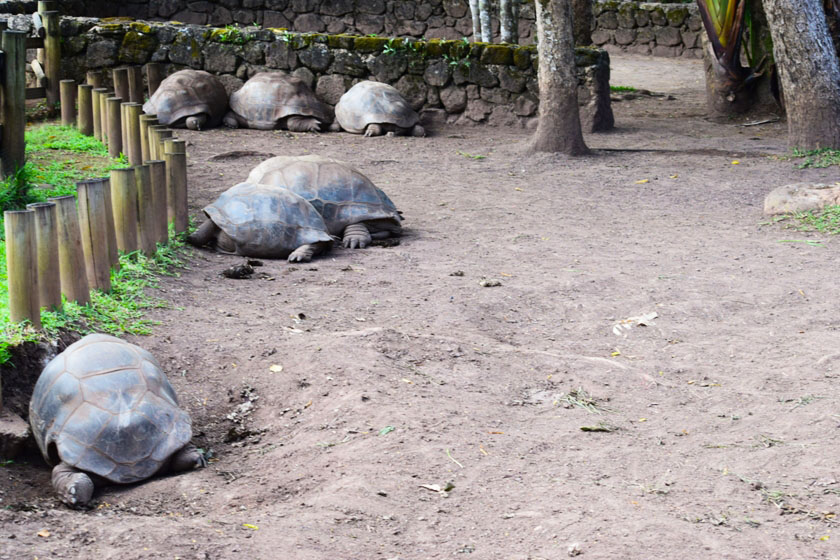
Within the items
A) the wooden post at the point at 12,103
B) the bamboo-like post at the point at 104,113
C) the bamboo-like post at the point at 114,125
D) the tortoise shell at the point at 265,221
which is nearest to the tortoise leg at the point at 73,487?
the tortoise shell at the point at 265,221

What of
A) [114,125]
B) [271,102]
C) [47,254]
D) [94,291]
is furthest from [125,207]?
[271,102]

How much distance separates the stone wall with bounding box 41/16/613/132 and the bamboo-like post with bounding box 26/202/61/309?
8.38 meters

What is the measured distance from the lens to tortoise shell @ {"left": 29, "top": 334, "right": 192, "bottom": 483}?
10.8 feet

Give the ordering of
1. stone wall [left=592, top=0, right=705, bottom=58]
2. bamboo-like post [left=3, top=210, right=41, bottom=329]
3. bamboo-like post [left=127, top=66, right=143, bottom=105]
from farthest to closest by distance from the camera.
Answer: stone wall [left=592, top=0, right=705, bottom=58], bamboo-like post [left=127, top=66, right=143, bottom=105], bamboo-like post [left=3, top=210, right=41, bottom=329]

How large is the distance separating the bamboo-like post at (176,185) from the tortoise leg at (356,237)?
1.13 m

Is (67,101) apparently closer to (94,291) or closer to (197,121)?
(197,121)

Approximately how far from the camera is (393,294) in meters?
5.44

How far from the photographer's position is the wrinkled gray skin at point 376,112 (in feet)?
36.8

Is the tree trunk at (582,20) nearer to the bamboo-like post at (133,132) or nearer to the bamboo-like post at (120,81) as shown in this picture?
the bamboo-like post at (120,81)

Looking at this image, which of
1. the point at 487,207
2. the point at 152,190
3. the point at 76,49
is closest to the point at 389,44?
the point at 76,49

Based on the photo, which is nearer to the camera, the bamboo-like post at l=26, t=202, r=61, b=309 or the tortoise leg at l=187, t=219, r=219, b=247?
the bamboo-like post at l=26, t=202, r=61, b=309

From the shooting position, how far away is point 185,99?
1101 centimetres

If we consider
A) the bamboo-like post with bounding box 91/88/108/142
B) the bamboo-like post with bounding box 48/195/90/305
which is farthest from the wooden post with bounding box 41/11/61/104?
the bamboo-like post with bounding box 48/195/90/305

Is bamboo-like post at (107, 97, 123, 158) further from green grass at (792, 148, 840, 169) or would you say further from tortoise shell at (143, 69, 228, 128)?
green grass at (792, 148, 840, 169)
